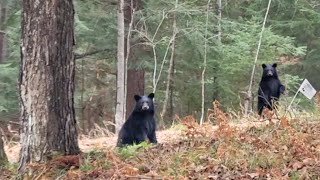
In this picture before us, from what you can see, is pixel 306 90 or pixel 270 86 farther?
pixel 270 86

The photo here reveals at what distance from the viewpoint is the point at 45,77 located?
612 cm

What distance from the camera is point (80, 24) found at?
14.9 m

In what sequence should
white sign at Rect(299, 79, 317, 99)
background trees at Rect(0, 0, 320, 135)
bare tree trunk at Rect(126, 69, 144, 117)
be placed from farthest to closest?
bare tree trunk at Rect(126, 69, 144, 117) < background trees at Rect(0, 0, 320, 135) < white sign at Rect(299, 79, 317, 99)

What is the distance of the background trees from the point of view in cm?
1656

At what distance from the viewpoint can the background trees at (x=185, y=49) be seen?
54.3ft

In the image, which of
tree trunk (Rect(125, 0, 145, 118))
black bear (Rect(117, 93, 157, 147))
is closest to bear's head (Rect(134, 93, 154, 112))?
black bear (Rect(117, 93, 157, 147))

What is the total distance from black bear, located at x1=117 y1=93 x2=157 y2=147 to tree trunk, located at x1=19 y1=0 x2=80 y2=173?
9.37 feet

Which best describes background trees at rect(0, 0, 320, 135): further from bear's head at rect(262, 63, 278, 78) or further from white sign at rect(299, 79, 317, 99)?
white sign at rect(299, 79, 317, 99)

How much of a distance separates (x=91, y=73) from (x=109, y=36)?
13.9 feet

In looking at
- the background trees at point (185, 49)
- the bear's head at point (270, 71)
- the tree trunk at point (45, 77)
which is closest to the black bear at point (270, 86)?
the bear's head at point (270, 71)

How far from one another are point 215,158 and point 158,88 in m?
14.7

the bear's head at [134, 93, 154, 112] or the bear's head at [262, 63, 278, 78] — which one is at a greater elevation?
the bear's head at [262, 63, 278, 78]

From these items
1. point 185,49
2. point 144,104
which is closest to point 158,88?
point 185,49

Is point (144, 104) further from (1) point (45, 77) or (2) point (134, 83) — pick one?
(2) point (134, 83)
